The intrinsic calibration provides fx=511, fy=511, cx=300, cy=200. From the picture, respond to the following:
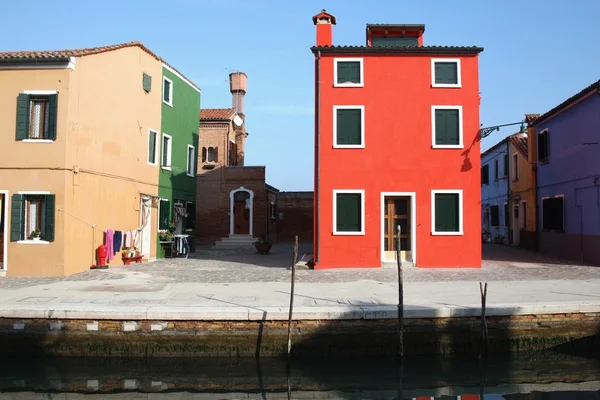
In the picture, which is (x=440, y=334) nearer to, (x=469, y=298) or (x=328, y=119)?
(x=469, y=298)

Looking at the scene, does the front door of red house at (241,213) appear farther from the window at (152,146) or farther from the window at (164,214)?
the window at (152,146)

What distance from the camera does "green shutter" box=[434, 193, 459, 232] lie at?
15.9 m

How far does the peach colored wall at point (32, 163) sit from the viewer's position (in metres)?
14.0

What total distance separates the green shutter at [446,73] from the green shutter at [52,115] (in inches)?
449

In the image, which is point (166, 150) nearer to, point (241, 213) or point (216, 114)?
point (241, 213)

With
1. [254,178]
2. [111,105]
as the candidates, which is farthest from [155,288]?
[254,178]

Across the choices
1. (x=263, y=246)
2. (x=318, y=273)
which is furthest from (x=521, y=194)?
(x=318, y=273)

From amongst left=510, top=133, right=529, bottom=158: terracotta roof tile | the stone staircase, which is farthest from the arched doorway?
left=510, top=133, right=529, bottom=158: terracotta roof tile

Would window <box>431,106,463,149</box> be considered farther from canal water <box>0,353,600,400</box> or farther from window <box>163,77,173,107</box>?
window <box>163,77,173,107</box>

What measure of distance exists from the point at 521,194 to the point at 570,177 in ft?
18.2

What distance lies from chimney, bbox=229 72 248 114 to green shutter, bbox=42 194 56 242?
20363 millimetres

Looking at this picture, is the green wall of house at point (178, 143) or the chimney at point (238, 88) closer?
the green wall of house at point (178, 143)

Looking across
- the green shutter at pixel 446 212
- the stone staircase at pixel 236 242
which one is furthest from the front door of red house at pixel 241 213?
the green shutter at pixel 446 212

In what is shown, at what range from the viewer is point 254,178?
2864 centimetres
